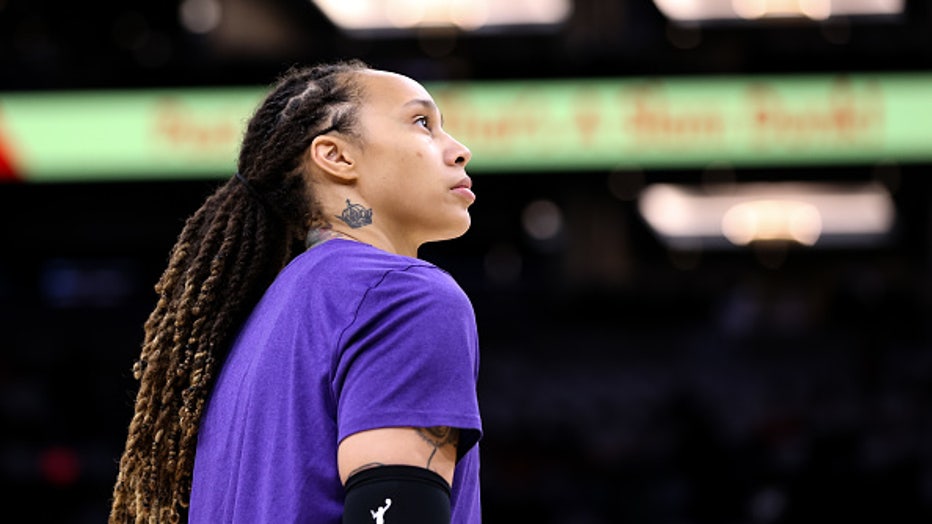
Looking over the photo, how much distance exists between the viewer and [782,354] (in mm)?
11008

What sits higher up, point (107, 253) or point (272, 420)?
point (107, 253)

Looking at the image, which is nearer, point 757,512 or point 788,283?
point 757,512

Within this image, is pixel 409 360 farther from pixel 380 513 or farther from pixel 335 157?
pixel 335 157

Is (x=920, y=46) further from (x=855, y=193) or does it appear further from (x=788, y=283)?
(x=788, y=283)

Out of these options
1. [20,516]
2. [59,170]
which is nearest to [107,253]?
[59,170]

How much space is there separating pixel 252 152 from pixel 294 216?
5.0 inches

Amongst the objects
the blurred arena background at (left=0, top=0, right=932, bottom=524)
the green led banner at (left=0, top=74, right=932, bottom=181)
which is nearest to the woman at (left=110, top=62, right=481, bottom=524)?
the blurred arena background at (left=0, top=0, right=932, bottom=524)

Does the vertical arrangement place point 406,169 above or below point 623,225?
below

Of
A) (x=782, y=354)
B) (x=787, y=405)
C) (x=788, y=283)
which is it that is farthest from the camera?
(x=788, y=283)

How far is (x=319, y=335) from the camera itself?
1.82 meters

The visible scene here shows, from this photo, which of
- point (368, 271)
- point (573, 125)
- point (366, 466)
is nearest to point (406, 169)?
point (368, 271)

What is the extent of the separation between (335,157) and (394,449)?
0.51 meters

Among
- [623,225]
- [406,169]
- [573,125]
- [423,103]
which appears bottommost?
[406,169]

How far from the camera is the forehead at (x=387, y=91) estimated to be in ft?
6.77
